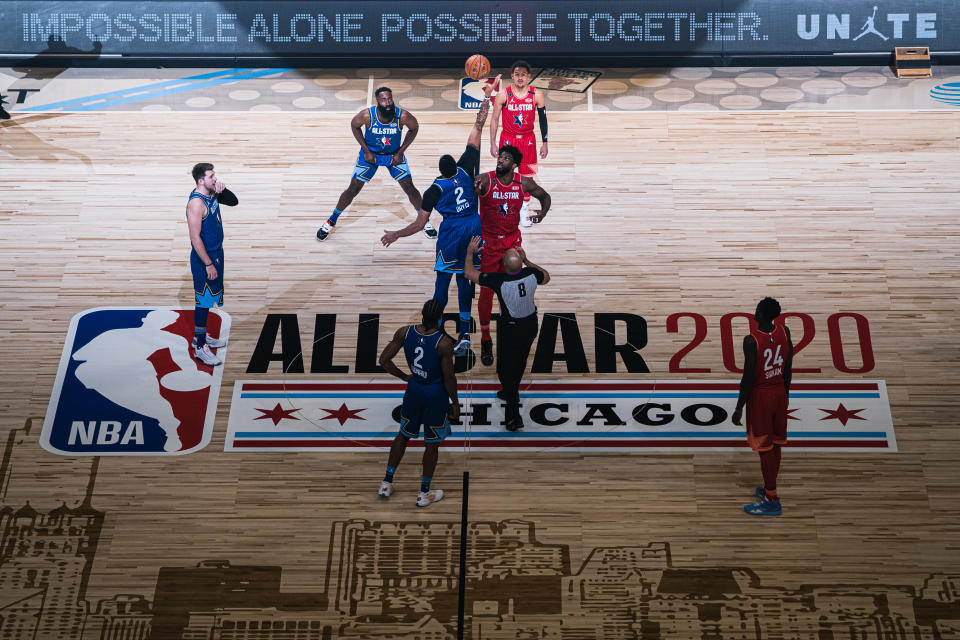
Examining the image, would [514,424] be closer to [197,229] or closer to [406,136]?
[197,229]

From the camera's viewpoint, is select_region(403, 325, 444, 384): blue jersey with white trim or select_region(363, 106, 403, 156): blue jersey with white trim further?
select_region(363, 106, 403, 156): blue jersey with white trim

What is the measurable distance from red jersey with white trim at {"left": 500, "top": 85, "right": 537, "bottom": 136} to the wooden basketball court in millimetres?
678

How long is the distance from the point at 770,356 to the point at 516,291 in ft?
6.76

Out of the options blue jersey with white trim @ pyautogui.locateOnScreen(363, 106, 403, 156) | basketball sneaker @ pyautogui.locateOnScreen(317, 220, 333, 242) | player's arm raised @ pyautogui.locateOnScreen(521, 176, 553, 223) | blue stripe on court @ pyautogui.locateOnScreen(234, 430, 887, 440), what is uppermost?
blue jersey with white trim @ pyautogui.locateOnScreen(363, 106, 403, 156)

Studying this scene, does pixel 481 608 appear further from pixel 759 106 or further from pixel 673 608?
pixel 759 106

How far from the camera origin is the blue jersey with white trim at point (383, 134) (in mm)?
10398

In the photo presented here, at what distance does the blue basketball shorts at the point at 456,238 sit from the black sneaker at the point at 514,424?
1.44 meters

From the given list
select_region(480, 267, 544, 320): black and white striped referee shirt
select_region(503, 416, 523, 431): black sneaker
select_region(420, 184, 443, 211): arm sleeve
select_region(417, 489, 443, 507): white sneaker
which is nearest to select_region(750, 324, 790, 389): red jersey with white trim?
select_region(480, 267, 544, 320): black and white striped referee shirt

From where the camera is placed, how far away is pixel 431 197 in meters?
9.04

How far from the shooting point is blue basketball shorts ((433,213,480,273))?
29.8ft

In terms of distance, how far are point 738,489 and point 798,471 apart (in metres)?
0.56

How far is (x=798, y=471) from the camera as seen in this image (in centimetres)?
838

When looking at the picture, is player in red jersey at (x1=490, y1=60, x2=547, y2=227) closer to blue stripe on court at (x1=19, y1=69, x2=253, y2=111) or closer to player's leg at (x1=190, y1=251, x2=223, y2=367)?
player's leg at (x1=190, y1=251, x2=223, y2=367)

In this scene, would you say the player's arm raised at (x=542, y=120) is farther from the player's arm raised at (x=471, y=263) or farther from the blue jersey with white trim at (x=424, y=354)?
the blue jersey with white trim at (x=424, y=354)
